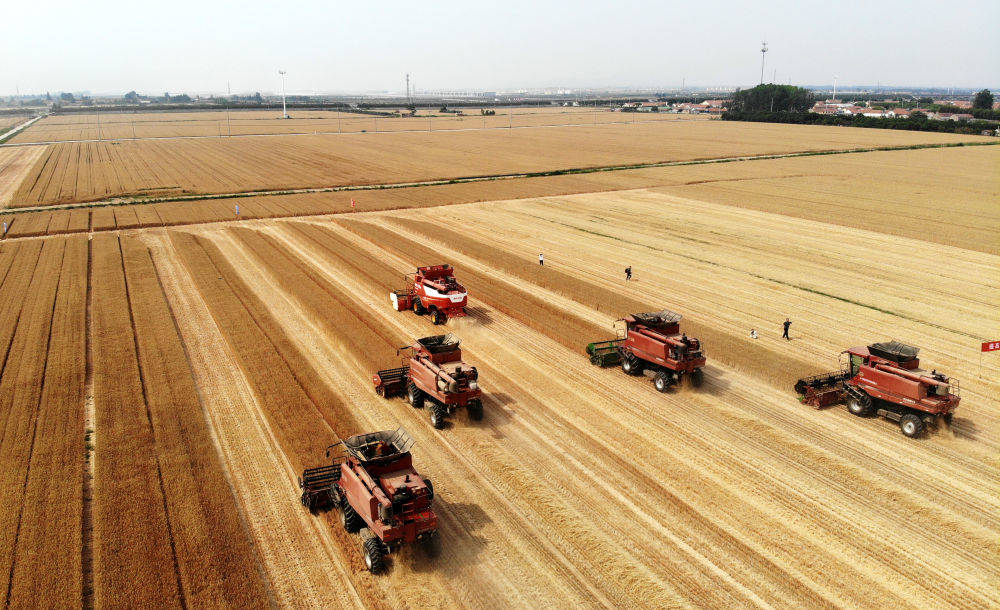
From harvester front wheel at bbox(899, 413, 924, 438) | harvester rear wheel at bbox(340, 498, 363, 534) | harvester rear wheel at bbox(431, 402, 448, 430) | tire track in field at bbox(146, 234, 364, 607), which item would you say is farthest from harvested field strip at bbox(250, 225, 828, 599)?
harvester front wheel at bbox(899, 413, 924, 438)

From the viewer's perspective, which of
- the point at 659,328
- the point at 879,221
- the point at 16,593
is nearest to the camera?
the point at 16,593

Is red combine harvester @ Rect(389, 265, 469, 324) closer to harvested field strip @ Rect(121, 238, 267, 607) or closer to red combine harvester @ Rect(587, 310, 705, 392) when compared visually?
red combine harvester @ Rect(587, 310, 705, 392)

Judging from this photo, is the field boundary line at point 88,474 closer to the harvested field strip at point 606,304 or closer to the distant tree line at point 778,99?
the harvested field strip at point 606,304

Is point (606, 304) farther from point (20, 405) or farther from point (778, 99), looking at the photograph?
point (778, 99)

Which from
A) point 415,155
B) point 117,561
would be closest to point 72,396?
point 117,561

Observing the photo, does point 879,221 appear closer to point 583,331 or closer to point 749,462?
point 583,331

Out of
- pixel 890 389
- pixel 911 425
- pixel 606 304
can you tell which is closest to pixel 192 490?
pixel 890 389
